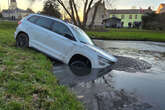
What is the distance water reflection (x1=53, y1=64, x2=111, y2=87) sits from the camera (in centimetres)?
435

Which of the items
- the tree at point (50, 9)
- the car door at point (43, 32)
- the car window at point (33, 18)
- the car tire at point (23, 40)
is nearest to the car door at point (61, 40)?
the car door at point (43, 32)

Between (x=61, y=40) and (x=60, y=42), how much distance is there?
0.09 meters

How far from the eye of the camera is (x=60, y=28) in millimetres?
5727

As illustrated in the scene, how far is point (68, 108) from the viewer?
8.46 feet

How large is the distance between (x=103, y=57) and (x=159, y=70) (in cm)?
285

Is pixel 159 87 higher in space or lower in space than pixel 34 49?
lower

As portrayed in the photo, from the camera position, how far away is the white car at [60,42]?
199 inches

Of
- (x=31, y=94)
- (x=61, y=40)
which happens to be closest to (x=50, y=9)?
(x=61, y=40)

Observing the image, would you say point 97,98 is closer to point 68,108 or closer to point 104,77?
point 68,108

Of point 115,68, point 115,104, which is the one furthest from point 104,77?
point 115,104

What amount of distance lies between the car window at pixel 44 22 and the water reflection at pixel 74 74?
181cm

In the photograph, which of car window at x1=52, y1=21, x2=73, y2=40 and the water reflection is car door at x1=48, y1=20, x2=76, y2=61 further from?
the water reflection

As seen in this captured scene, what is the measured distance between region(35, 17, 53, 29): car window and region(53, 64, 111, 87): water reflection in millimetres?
1812

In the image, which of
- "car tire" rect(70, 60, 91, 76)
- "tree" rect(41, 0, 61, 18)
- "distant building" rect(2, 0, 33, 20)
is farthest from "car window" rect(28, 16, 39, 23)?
"distant building" rect(2, 0, 33, 20)
